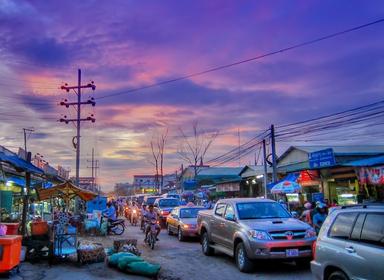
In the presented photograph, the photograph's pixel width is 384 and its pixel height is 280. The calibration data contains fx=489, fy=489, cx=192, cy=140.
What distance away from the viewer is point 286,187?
23.9 metres

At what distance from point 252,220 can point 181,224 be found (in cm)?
917

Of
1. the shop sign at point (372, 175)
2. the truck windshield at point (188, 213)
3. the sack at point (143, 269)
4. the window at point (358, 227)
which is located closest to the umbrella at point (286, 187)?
the shop sign at point (372, 175)

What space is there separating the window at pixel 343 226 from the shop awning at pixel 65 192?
1213 centimetres

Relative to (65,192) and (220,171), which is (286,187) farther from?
(220,171)

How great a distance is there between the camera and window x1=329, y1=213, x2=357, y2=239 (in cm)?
776

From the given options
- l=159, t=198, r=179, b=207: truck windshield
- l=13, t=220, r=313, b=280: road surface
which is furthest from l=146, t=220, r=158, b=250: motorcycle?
l=159, t=198, r=179, b=207: truck windshield

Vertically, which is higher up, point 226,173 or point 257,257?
point 226,173

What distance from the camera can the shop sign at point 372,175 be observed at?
19.4m

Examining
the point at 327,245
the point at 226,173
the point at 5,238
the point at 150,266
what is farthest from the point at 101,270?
the point at 226,173

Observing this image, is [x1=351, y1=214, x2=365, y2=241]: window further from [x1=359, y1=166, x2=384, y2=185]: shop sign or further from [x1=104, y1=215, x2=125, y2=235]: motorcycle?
[x1=104, y1=215, x2=125, y2=235]: motorcycle

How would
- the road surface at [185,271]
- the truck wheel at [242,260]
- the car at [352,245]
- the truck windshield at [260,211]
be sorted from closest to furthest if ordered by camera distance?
the car at [352,245], the road surface at [185,271], the truck wheel at [242,260], the truck windshield at [260,211]

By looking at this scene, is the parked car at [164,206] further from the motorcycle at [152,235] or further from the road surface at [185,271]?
the road surface at [185,271]

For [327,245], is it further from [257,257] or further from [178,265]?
[178,265]

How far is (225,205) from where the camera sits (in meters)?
15.2
